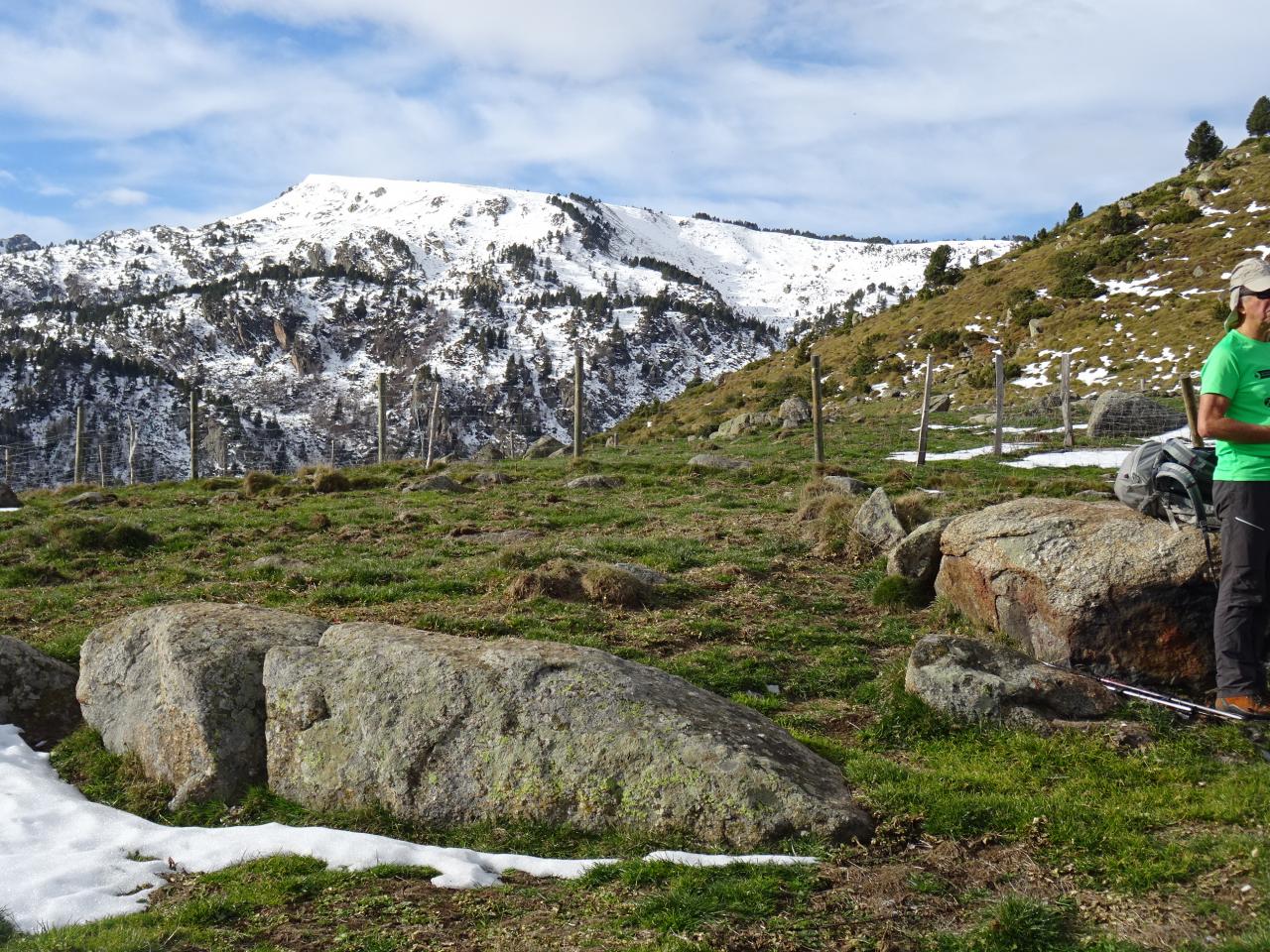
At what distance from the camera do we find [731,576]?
551 inches

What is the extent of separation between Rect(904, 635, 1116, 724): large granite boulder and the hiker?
4.90 feet

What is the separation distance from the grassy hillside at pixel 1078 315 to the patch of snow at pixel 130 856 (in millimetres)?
38479

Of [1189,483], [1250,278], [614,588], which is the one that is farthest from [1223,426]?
[614,588]

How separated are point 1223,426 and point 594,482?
62.2ft

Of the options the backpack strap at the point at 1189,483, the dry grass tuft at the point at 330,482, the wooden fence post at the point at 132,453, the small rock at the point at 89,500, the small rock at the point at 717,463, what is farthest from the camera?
the wooden fence post at the point at 132,453

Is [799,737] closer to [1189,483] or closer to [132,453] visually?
[1189,483]

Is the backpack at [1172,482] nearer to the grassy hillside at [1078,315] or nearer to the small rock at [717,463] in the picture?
the small rock at [717,463]

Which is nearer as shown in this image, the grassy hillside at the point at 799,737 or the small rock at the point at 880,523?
the grassy hillside at the point at 799,737

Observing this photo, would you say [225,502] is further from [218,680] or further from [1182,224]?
[1182,224]

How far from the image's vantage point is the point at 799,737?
27.1ft

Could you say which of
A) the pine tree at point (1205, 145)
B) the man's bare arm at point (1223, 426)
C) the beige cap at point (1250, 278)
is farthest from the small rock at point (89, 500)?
the pine tree at point (1205, 145)

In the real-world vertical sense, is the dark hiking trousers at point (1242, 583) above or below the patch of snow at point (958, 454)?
below

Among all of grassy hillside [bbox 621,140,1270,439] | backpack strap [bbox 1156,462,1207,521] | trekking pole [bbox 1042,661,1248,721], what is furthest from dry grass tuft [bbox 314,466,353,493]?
grassy hillside [bbox 621,140,1270,439]

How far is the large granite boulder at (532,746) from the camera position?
6441 mm
